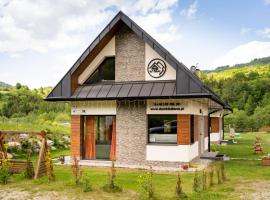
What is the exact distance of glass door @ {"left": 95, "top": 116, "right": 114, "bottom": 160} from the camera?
55.3 ft

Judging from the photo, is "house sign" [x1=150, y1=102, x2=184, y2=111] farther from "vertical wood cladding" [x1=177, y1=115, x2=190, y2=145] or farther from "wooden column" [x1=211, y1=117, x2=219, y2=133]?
"wooden column" [x1=211, y1=117, x2=219, y2=133]

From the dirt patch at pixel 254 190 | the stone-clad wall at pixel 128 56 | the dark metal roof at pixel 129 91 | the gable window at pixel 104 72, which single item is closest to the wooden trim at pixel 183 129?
the dark metal roof at pixel 129 91

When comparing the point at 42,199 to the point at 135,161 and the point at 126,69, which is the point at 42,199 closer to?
the point at 135,161

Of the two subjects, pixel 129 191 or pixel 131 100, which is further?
pixel 131 100

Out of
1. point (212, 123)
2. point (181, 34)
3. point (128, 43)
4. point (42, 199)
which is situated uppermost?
point (181, 34)

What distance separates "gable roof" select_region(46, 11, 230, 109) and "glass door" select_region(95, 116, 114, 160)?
72.7 inches

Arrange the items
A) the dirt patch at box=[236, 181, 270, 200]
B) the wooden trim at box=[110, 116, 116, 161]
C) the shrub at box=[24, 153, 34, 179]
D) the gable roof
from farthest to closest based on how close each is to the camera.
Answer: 1. the wooden trim at box=[110, 116, 116, 161]
2. the gable roof
3. the shrub at box=[24, 153, 34, 179]
4. the dirt patch at box=[236, 181, 270, 200]

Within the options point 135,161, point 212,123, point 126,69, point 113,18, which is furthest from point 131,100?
point 212,123

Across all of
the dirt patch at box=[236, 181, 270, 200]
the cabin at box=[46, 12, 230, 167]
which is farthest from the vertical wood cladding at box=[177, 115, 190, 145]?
the dirt patch at box=[236, 181, 270, 200]

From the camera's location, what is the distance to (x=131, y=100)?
15.8 metres

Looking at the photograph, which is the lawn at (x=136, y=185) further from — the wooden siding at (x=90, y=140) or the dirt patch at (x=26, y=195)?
the wooden siding at (x=90, y=140)

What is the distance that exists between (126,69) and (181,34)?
21.5 feet

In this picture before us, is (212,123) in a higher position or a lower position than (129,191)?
higher

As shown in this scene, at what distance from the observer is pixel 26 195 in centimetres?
1009
